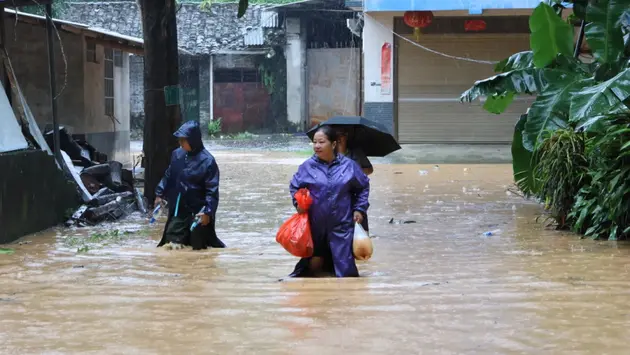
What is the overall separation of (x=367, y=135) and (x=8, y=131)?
438 centimetres

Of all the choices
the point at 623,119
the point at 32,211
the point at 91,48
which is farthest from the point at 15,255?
the point at 91,48

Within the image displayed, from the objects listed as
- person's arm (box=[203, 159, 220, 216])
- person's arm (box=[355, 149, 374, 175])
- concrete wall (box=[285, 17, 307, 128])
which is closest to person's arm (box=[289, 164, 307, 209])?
person's arm (box=[355, 149, 374, 175])

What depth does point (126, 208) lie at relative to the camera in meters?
12.9

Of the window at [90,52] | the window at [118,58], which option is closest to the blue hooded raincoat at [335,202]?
the window at [90,52]

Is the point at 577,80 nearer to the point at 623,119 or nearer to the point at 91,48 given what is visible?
the point at 623,119

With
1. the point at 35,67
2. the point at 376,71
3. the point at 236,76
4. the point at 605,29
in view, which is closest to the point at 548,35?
the point at 605,29

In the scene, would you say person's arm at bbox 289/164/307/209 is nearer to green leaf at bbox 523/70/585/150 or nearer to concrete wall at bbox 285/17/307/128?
green leaf at bbox 523/70/585/150

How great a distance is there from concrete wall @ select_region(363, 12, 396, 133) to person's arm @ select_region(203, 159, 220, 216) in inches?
580

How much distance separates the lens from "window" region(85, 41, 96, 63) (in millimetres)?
18875

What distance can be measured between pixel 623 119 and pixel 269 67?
2711 centimetres

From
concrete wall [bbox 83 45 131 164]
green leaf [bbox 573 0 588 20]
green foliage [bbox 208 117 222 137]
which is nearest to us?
green leaf [bbox 573 0 588 20]

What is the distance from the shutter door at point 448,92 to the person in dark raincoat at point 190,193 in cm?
1615

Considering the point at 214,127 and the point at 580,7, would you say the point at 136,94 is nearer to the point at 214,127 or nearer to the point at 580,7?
the point at 214,127

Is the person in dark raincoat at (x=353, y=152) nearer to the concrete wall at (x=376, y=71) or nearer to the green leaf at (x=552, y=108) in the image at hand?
the green leaf at (x=552, y=108)
